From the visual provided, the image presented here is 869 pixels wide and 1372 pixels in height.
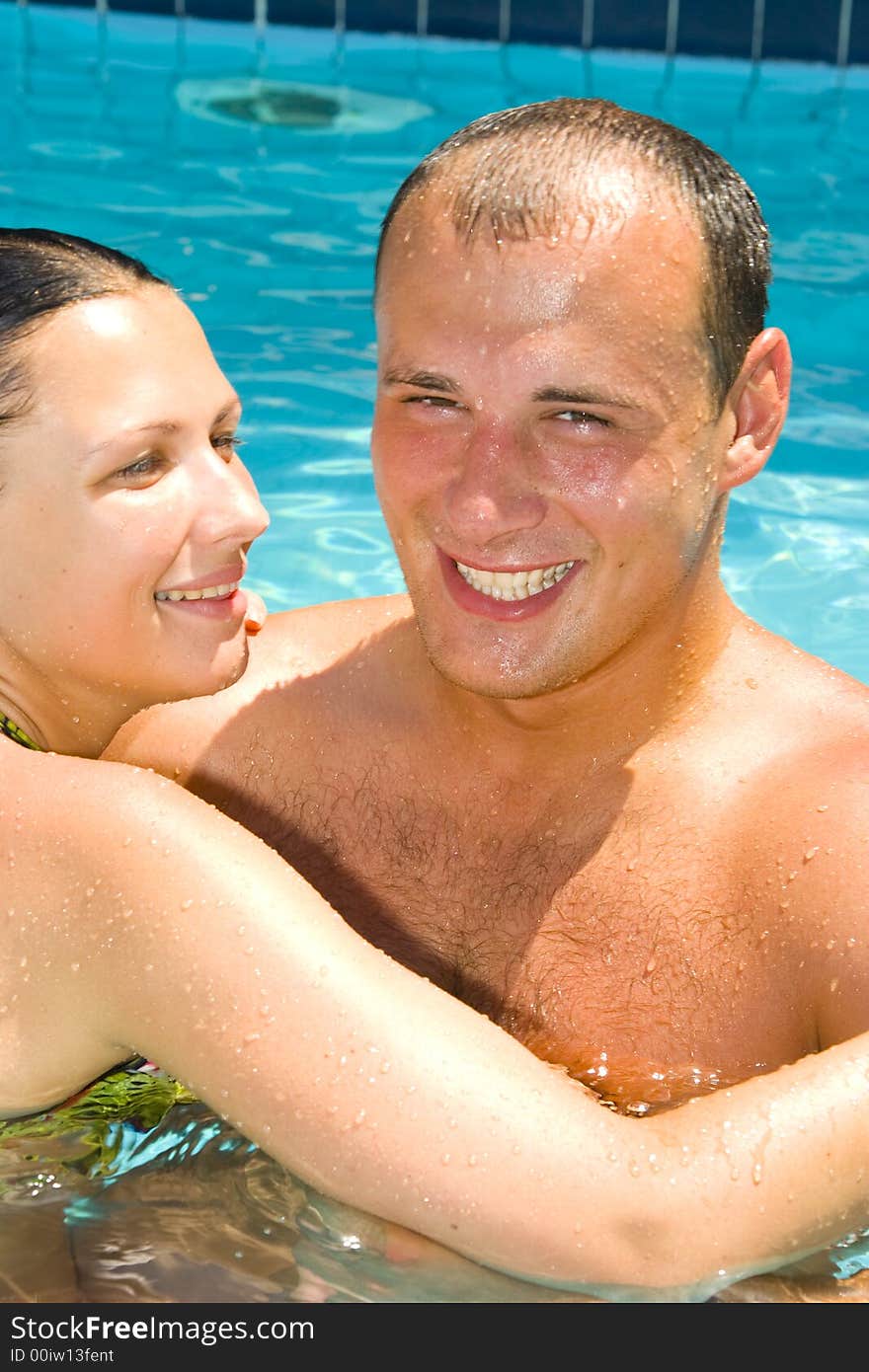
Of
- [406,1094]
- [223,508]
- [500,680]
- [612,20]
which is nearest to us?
[406,1094]

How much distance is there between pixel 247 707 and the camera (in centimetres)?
379

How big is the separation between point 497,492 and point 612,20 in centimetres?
1038

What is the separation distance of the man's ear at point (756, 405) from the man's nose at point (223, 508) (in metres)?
0.87

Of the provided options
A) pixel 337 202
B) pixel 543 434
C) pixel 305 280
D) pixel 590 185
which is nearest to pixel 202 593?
pixel 543 434

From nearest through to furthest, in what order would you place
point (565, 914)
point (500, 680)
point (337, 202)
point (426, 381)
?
point (426, 381) < point (500, 680) < point (565, 914) < point (337, 202)

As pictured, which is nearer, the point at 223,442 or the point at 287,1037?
the point at 287,1037

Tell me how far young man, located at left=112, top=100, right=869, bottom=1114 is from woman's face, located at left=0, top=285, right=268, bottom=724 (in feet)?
1.24

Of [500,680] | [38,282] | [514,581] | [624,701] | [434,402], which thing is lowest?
[624,701]

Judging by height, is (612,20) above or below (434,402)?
below

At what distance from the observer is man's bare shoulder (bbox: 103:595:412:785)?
3.79 m

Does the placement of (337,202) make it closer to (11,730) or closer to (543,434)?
(543,434)

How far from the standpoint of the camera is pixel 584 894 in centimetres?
338
